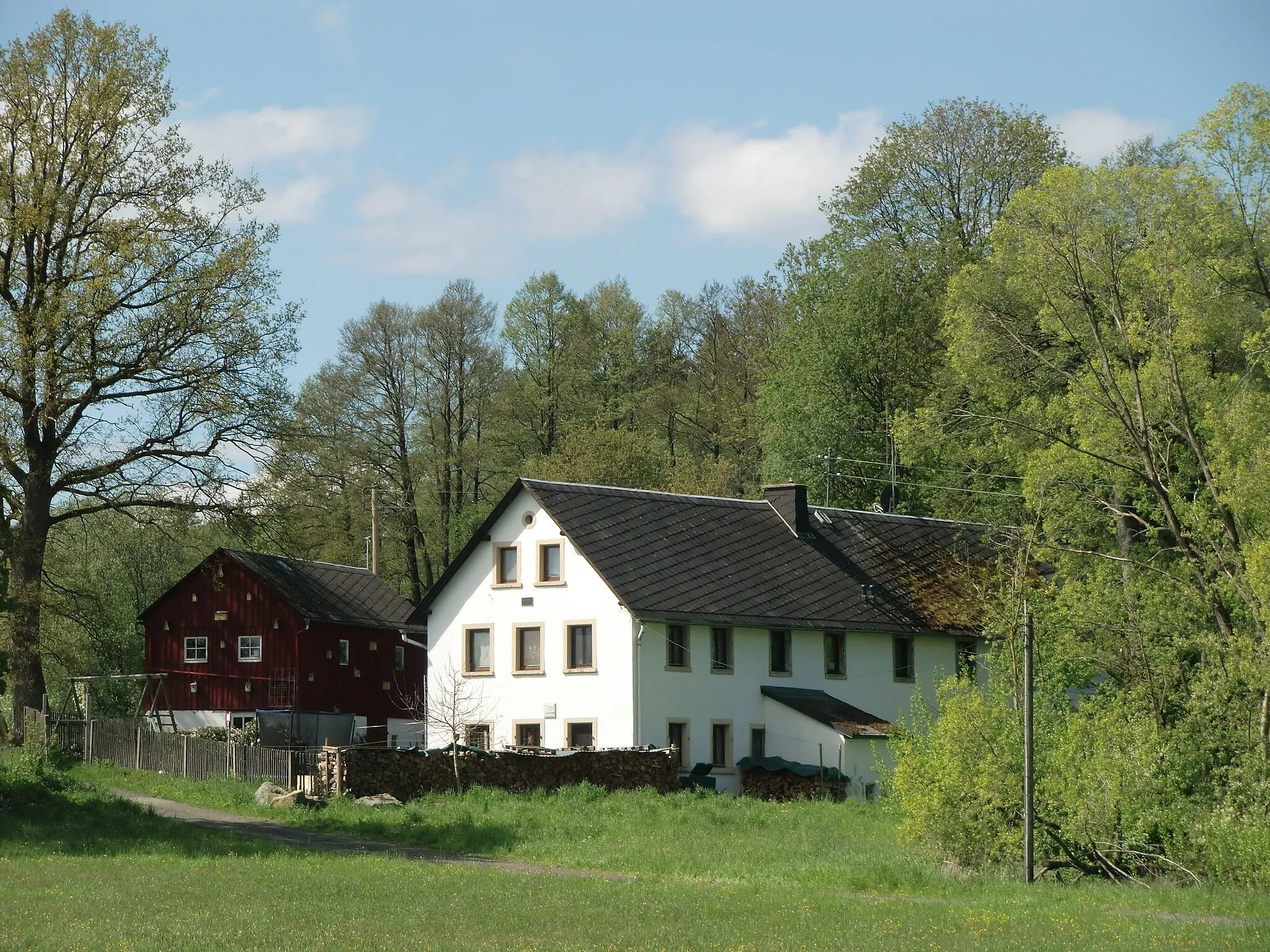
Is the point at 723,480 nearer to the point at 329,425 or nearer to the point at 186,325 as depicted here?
the point at 329,425

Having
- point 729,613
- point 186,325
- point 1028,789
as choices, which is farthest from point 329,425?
point 1028,789

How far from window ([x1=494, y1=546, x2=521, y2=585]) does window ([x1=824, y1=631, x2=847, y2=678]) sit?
8.75m

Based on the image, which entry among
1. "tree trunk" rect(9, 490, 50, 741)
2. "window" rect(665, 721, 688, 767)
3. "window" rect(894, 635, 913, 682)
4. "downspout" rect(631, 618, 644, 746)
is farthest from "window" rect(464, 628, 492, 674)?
"window" rect(894, 635, 913, 682)

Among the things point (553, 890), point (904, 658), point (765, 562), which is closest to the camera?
point (553, 890)

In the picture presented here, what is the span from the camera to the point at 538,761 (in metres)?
36.4

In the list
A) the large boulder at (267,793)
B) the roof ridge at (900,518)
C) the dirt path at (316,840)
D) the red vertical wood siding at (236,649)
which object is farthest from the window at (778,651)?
the red vertical wood siding at (236,649)

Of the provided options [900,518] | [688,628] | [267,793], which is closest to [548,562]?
[688,628]

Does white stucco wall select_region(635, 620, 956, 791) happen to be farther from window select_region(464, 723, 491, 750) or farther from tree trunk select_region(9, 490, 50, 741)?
tree trunk select_region(9, 490, 50, 741)

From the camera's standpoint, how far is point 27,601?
1404 inches

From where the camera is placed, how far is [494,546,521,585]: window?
144ft

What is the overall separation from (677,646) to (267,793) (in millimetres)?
11487

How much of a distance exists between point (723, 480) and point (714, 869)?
35.0 m

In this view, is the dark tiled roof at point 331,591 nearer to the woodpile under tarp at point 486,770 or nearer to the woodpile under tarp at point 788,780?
the woodpile under tarp at point 486,770

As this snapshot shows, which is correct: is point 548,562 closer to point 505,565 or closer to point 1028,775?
point 505,565
